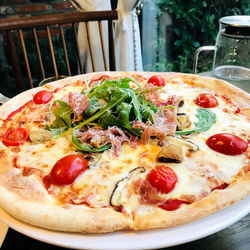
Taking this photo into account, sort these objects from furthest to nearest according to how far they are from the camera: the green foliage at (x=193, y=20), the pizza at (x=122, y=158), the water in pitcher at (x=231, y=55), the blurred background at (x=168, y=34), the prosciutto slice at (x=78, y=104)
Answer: the green foliage at (x=193, y=20), the blurred background at (x=168, y=34), the water in pitcher at (x=231, y=55), the prosciutto slice at (x=78, y=104), the pizza at (x=122, y=158)

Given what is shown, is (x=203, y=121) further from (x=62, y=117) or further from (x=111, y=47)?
(x=111, y=47)

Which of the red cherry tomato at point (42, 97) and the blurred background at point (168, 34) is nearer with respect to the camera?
the red cherry tomato at point (42, 97)

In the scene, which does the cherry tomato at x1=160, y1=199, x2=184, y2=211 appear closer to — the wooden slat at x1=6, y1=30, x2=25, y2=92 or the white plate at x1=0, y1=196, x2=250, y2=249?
the white plate at x1=0, y1=196, x2=250, y2=249

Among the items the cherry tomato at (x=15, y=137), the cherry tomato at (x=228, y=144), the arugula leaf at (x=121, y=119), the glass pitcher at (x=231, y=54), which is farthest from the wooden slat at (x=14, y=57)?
the cherry tomato at (x=228, y=144)

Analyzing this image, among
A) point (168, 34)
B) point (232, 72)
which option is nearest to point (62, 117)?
point (232, 72)

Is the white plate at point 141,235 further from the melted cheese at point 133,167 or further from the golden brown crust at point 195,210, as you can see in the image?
the melted cheese at point 133,167

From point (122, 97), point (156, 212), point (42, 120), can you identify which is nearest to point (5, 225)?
point (156, 212)

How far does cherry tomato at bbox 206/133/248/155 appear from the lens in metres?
1.48

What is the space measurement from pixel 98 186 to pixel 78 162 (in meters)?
0.17

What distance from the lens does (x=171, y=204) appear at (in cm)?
120

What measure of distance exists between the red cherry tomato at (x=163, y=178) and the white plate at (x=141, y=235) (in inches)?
8.2

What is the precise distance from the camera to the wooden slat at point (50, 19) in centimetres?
252

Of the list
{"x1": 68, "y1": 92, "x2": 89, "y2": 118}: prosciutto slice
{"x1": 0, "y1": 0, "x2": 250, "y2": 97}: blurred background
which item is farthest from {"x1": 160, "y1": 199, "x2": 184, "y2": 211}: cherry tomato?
{"x1": 0, "y1": 0, "x2": 250, "y2": 97}: blurred background

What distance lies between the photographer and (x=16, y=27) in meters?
2.56
